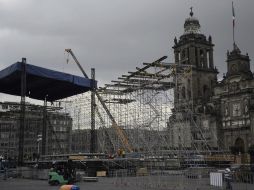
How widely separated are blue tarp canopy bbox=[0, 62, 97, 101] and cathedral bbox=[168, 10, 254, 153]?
21.5 m

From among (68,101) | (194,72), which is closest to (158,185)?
(68,101)

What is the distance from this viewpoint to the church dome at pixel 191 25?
8444cm

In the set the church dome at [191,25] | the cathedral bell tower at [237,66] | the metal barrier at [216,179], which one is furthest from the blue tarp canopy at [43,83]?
the church dome at [191,25]

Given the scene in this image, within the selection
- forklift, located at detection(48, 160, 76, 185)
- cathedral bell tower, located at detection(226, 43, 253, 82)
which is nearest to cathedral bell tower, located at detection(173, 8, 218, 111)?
cathedral bell tower, located at detection(226, 43, 253, 82)

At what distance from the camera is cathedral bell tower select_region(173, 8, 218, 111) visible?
80.1 meters

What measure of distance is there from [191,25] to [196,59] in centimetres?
766

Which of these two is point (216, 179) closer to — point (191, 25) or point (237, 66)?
point (237, 66)

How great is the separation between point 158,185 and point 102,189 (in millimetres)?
3576

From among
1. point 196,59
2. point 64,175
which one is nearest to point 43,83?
point 64,175

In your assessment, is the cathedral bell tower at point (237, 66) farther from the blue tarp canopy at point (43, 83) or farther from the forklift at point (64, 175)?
the forklift at point (64, 175)

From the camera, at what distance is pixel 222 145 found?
242 ft

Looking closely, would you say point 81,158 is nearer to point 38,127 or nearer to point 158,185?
point 158,185

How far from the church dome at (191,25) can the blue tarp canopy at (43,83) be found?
40.0m

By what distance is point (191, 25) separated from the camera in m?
84.6
